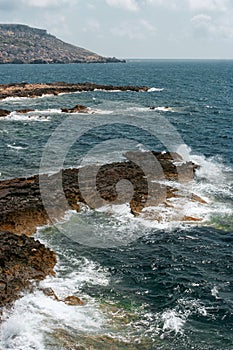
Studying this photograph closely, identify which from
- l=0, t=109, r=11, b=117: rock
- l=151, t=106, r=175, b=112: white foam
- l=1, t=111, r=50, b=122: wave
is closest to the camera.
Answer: l=1, t=111, r=50, b=122: wave

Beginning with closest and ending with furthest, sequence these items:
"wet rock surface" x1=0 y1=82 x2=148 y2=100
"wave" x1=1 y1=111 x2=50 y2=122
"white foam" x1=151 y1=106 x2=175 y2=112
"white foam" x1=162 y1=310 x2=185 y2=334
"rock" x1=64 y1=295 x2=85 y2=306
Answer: "white foam" x1=162 y1=310 x2=185 y2=334
"rock" x1=64 y1=295 x2=85 y2=306
"wave" x1=1 y1=111 x2=50 y2=122
"white foam" x1=151 y1=106 x2=175 y2=112
"wet rock surface" x1=0 y1=82 x2=148 y2=100

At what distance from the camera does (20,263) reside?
21125 mm

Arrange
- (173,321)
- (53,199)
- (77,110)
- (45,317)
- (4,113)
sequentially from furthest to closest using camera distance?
(77,110) → (4,113) → (53,199) → (173,321) → (45,317)

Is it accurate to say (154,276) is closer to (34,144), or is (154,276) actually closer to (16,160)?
(16,160)

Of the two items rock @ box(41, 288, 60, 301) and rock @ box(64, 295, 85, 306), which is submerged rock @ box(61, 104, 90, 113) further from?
rock @ box(64, 295, 85, 306)

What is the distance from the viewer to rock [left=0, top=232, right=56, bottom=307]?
1917 centimetres

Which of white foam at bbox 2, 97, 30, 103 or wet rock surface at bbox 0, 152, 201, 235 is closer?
wet rock surface at bbox 0, 152, 201, 235

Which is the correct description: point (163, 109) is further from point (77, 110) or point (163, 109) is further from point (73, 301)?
point (73, 301)

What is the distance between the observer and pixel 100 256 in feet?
79.9

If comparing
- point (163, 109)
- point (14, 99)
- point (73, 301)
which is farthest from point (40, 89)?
point (73, 301)

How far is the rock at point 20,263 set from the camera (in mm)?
19172

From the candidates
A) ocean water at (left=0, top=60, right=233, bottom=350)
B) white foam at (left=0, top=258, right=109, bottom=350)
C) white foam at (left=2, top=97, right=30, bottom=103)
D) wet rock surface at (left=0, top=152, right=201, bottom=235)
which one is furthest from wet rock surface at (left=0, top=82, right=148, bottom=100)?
white foam at (left=0, top=258, right=109, bottom=350)

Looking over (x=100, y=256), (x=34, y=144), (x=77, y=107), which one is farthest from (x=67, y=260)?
(x=77, y=107)

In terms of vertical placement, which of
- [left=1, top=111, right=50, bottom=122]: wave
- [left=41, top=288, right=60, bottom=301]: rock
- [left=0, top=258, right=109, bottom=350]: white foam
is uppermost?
[left=1, top=111, right=50, bottom=122]: wave
